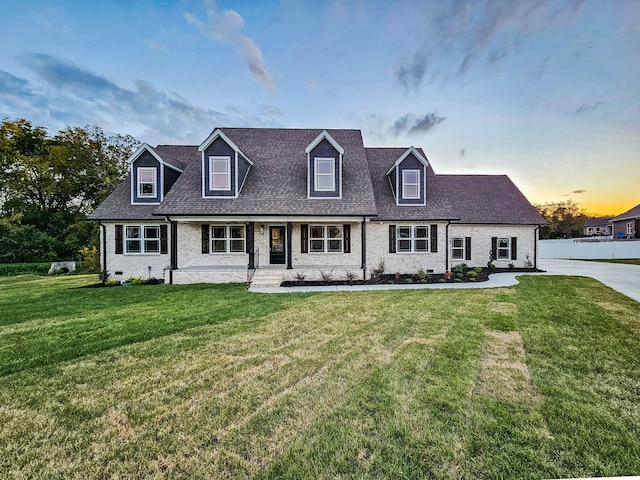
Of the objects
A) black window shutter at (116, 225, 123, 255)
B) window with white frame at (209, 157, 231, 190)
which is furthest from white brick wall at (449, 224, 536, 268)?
black window shutter at (116, 225, 123, 255)

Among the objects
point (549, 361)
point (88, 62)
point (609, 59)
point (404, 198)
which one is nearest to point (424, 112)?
point (404, 198)

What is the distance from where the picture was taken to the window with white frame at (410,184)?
1506cm

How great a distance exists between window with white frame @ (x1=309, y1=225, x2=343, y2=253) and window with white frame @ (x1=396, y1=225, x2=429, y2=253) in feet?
10.7

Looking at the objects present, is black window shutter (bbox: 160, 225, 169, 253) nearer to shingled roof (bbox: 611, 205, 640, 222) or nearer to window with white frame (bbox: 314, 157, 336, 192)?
window with white frame (bbox: 314, 157, 336, 192)

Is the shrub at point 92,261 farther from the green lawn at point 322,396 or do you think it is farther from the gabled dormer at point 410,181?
the gabled dormer at point 410,181

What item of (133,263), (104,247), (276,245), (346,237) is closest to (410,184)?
(346,237)

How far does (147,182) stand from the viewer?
47.8 ft

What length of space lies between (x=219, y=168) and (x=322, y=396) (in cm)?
1306

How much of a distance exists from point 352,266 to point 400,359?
9.33m

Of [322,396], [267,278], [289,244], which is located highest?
[289,244]

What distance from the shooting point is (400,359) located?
4.69 m

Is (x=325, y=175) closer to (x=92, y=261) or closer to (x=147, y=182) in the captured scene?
(x=147, y=182)

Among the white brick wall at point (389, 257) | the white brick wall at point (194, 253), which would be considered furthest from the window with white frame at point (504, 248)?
the white brick wall at point (194, 253)

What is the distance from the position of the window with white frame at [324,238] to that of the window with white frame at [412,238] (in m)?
3.25
